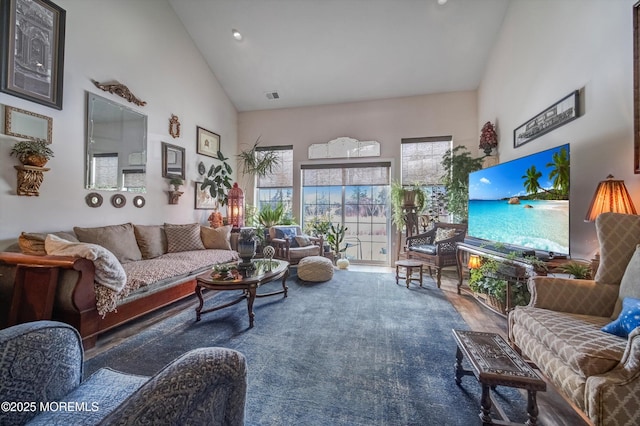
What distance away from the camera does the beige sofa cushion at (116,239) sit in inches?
112

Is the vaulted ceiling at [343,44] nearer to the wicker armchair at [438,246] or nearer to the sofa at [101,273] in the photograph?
the wicker armchair at [438,246]

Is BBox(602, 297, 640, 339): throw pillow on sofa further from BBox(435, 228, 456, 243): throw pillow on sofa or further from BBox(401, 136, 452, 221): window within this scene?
BBox(401, 136, 452, 221): window

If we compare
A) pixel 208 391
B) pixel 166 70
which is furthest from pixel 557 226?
pixel 166 70

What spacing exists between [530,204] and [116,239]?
4442 mm

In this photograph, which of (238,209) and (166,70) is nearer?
(166,70)

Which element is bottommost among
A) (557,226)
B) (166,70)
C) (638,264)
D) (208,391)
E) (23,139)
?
(208,391)

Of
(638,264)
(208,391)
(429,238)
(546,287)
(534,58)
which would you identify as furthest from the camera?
(429,238)

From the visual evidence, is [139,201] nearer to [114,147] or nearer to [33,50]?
[114,147]

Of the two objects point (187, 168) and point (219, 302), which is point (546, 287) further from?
point (187, 168)

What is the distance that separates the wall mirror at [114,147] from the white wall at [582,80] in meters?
5.06

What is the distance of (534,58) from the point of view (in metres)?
3.04

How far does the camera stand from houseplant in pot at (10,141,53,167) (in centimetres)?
242

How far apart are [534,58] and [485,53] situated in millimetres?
1403

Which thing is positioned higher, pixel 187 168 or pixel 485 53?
pixel 485 53
